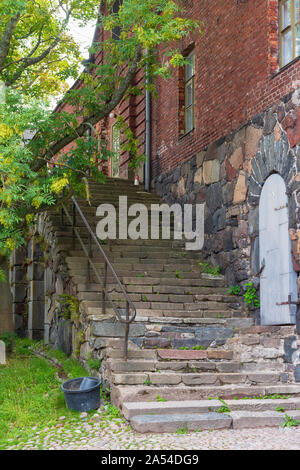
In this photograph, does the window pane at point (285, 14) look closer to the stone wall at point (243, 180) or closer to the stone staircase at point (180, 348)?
the stone wall at point (243, 180)

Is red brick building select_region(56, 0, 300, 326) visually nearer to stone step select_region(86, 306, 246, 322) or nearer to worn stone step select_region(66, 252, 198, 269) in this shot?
worn stone step select_region(66, 252, 198, 269)

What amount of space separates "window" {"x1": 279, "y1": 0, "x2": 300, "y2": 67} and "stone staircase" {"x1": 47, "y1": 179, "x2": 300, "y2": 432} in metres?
3.64

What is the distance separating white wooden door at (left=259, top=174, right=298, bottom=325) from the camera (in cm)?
791

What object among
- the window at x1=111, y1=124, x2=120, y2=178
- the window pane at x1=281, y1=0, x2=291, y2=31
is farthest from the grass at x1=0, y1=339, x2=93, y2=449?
the window at x1=111, y1=124, x2=120, y2=178

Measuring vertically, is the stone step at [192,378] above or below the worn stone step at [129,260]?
below

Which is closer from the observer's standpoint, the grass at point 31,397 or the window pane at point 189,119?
the grass at point 31,397

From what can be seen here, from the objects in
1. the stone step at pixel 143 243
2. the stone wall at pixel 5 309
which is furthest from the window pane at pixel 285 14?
the stone wall at pixel 5 309

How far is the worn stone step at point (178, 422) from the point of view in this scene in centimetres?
570

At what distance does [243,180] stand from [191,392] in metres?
3.98

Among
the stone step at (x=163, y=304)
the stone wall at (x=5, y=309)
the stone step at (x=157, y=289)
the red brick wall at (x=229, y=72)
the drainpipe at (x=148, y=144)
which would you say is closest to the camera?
the stone step at (x=163, y=304)

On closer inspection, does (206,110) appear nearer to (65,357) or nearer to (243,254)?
(243,254)

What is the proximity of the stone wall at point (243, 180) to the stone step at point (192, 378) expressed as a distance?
1.59 meters

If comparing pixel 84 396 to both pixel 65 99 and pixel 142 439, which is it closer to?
pixel 142 439
